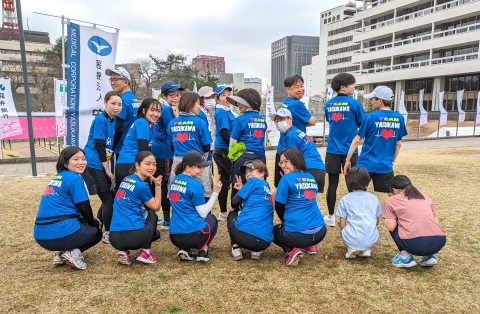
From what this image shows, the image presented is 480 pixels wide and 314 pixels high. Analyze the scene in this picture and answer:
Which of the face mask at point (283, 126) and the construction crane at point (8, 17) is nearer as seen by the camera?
the face mask at point (283, 126)

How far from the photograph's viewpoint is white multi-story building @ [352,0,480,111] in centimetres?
3006

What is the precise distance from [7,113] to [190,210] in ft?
39.0

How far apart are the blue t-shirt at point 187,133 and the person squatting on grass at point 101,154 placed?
718 millimetres

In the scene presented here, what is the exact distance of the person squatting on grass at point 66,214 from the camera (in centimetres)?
294

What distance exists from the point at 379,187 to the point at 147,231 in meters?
2.85

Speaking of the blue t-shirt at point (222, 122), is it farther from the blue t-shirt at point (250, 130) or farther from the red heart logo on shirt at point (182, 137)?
the red heart logo on shirt at point (182, 137)

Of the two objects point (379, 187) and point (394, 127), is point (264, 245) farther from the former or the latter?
point (394, 127)

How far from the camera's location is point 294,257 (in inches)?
121

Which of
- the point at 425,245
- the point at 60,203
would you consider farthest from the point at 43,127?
the point at 425,245

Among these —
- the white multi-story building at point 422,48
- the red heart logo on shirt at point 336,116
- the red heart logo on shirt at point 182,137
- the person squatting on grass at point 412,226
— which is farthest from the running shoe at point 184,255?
the white multi-story building at point 422,48

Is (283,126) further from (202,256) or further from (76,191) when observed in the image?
(76,191)

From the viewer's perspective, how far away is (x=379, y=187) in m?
3.99

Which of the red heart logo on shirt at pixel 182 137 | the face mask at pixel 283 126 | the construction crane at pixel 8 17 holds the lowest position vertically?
the red heart logo on shirt at pixel 182 137

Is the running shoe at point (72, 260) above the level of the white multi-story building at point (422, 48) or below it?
below
